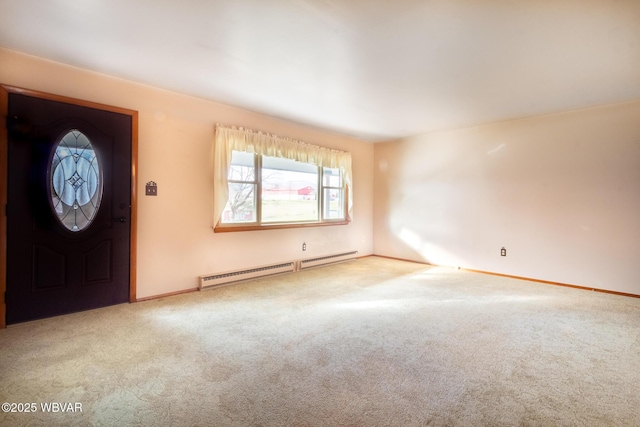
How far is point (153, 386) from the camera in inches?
72.2

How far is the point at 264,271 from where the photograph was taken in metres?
4.53

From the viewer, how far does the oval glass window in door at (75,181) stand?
9.43 feet

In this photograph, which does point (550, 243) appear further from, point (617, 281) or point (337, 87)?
point (337, 87)

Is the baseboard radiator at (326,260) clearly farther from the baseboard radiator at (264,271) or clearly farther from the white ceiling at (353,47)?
the white ceiling at (353,47)

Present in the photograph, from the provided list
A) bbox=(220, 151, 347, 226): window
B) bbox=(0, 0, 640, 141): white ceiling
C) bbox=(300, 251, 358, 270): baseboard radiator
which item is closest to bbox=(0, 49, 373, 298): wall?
bbox=(0, 0, 640, 141): white ceiling

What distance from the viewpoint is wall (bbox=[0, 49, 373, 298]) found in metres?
2.94

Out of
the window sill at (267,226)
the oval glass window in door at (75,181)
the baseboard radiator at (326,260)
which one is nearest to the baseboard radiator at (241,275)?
the baseboard radiator at (326,260)

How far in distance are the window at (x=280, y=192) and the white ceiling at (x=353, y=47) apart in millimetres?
1031

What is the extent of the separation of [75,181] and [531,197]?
19.7 ft

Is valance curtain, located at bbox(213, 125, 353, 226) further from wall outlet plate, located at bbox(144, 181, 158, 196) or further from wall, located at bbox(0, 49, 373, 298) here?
wall outlet plate, located at bbox(144, 181, 158, 196)

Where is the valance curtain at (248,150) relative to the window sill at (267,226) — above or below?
above

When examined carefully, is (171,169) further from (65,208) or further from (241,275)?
(241,275)

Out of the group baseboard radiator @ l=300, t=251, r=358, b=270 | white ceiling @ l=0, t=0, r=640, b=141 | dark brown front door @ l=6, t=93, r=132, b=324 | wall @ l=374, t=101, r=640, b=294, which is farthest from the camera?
baseboard radiator @ l=300, t=251, r=358, b=270

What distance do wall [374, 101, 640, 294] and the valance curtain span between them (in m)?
1.92
